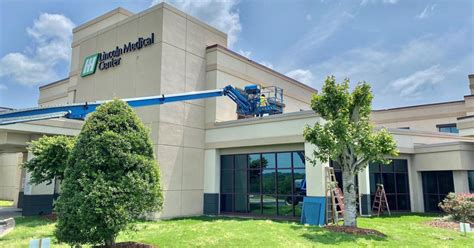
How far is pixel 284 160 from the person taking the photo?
1895 cm

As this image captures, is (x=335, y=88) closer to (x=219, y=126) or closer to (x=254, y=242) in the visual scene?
(x=254, y=242)

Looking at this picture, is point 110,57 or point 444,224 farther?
point 110,57

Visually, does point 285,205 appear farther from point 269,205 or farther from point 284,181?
point 284,181

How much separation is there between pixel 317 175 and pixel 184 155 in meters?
7.92

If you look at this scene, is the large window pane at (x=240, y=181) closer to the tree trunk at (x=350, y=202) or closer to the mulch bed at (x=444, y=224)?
the tree trunk at (x=350, y=202)

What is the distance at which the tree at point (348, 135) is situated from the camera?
1372 cm

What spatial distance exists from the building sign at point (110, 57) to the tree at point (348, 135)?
37.0ft

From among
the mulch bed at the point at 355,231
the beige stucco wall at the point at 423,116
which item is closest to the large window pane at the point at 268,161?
the mulch bed at the point at 355,231

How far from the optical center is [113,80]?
2256 centimetres

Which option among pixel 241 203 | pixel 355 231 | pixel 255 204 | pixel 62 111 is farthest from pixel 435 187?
pixel 62 111

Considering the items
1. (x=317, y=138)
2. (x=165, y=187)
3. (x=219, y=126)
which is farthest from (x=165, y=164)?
(x=317, y=138)

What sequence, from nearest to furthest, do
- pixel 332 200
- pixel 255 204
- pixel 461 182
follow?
pixel 332 200, pixel 255 204, pixel 461 182

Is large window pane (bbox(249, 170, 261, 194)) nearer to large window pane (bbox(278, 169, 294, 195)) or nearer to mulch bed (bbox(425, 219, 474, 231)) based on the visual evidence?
large window pane (bbox(278, 169, 294, 195))

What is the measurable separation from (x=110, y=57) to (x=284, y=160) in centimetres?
1328
